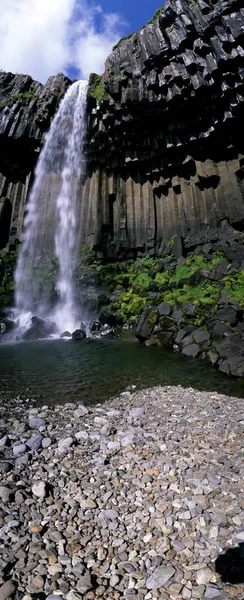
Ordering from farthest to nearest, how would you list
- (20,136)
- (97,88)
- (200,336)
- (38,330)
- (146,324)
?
1. (20,136)
2. (97,88)
3. (38,330)
4. (146,324)
5. (200,336)

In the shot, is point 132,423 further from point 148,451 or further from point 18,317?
point 18,317

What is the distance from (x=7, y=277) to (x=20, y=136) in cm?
1062

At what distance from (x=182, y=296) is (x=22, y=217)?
16658 mm

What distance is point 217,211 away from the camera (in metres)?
21.8

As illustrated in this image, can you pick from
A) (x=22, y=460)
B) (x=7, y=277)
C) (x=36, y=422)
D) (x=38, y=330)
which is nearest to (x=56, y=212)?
(x=7, y=277)

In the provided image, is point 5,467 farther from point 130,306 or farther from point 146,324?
point 130,306

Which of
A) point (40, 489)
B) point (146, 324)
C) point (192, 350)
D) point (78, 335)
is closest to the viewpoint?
point (40, 489)

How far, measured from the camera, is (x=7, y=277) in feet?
84.4

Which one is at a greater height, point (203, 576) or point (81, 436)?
point (81, 436)

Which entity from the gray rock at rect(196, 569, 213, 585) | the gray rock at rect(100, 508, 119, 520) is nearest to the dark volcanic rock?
the gray rock at rect(100, 508, 119, 520)

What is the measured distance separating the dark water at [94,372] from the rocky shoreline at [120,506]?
2.66m

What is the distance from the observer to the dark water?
935 cm

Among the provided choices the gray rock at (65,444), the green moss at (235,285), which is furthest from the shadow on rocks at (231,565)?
the green moss at (235,285)

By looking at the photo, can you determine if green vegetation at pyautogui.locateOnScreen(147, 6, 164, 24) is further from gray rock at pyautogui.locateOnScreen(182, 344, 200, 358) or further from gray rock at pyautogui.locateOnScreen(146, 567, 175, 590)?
gray rock at pyautogui.locateOnScreen(146, 567, 175, 590)
